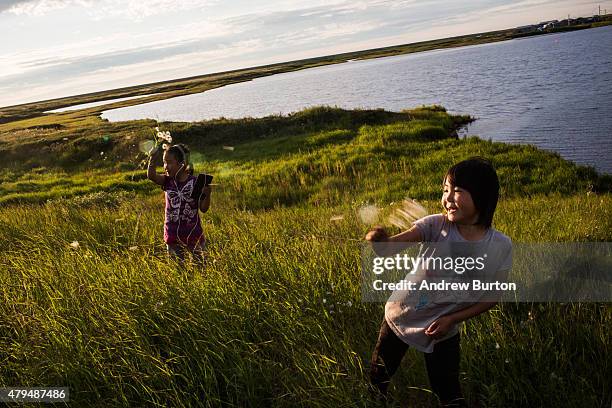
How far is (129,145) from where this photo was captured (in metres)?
31.2

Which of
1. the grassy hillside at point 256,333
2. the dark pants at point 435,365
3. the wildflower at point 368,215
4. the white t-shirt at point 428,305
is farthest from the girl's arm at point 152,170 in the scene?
the white t-shirt at point 428,305

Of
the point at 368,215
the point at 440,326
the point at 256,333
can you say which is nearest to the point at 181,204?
the point at 256,333

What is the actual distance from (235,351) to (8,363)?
1689 mm

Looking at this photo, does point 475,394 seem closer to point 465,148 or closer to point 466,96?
point 465,148

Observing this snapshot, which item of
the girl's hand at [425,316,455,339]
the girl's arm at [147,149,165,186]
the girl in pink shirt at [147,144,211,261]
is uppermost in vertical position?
the girl's arm at [147,149,165,186]

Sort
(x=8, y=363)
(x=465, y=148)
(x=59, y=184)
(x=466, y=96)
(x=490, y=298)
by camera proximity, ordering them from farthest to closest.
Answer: (x=466, y=96) < (x=59, y=184) < (x=465, y=148) < (x=8, y=363) < (x=490, y=298)

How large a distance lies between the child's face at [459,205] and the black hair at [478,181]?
0.02 meters

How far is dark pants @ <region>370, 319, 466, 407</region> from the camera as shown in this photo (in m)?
2.69

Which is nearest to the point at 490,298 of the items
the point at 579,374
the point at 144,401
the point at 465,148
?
the point at 579,374

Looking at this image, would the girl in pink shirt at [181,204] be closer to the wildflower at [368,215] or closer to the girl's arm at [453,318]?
the wildflower at [368,215]

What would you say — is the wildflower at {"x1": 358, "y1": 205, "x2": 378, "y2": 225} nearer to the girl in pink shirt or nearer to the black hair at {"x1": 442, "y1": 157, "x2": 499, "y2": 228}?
the girl in pink shirt

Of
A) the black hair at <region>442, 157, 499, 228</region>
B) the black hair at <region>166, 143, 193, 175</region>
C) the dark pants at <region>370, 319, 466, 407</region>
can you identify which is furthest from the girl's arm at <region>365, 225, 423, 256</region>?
the black hair at <region>166, 143, 193, 175</region>

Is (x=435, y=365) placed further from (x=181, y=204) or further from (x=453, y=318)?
(x=181, y=204)

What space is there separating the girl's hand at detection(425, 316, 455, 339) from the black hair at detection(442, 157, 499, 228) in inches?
23.8
